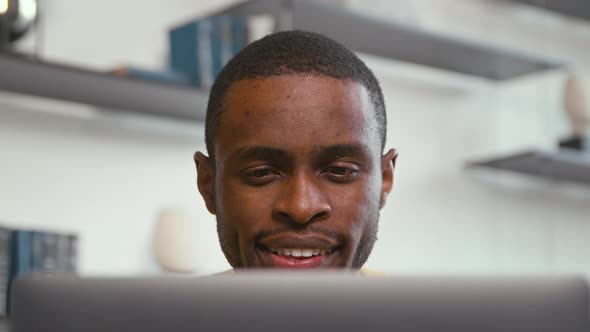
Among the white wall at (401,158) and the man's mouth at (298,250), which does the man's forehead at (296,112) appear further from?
the white wall at (401,158)

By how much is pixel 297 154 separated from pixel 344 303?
1.77 ft

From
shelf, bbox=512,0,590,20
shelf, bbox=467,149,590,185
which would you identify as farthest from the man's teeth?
Answer: shelf, bbox=512,0,590,20

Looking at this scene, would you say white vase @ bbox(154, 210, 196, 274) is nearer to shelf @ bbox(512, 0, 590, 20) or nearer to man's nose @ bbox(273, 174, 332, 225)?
man's nose @ bbox(273, 174, 332, 225)

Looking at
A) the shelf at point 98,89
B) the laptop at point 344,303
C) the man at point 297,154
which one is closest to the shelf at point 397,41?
the shelf at point 98,89

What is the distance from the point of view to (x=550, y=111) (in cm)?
377

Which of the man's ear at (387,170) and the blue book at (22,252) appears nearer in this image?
the man's ear at (387,170)

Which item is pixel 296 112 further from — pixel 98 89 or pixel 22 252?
pixel 98 89

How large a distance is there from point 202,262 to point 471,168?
3.88ft

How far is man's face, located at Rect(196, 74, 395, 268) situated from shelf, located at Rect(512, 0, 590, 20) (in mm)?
2582

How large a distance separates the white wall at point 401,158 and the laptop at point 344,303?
77.3 inches

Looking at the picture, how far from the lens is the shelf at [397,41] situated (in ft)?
8.96

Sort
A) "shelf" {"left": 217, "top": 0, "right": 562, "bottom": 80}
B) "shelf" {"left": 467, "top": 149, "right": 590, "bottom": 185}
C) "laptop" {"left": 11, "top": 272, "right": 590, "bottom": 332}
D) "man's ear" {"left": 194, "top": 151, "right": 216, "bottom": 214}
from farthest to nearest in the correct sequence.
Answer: "shelf" {"left": 467, "top": 149, "right": 590, "bottom": 185} → "shelf" {"left": 217, "top": 0, "right": 562, "bottom": 80} → "man's ear" {"left": 194, "top": 151, "right": 216, "bottom": 214} → "laptop" {"left": 11, "top": 272, "right": 590, "bottom": 332}

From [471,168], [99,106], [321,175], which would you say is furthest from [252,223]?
[471,168]

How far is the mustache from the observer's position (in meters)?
1.12
